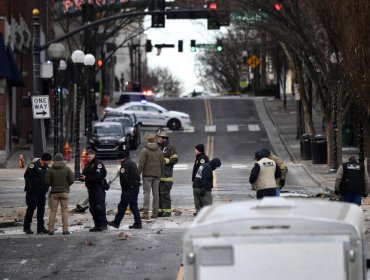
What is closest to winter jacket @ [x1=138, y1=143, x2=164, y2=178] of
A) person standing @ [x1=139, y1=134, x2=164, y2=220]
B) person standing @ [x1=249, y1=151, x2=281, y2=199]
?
person standing @ [x1=139, y1=134, x2=164, y2=220]

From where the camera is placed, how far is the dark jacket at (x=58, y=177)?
21.3 metres

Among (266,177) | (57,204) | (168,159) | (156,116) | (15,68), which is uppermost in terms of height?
(15,68)

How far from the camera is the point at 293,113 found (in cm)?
7162

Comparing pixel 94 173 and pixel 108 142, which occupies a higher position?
pixel 94 173

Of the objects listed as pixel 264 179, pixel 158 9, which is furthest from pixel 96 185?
pixel 158 9

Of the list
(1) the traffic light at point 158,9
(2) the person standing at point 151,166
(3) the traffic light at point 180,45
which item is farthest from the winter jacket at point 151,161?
(3) the traffic light at point 180,45

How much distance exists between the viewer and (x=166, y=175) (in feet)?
79.6

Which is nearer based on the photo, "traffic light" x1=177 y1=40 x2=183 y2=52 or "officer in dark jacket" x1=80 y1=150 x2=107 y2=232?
"officer in dark jacket" x1=80 y1=150 x2=107 y2=232

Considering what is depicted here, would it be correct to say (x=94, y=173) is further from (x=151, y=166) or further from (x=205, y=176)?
(x=205, y=176)

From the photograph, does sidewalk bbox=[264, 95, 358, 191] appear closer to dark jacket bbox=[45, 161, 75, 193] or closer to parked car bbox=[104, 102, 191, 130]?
parked car bbox=[104, 102, 191, 130]

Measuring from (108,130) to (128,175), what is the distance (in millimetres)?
28553

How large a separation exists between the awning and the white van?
35517 millimetres

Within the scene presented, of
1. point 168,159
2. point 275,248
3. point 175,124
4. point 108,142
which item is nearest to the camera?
point 275,248

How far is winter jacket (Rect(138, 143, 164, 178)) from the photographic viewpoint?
23491mm
